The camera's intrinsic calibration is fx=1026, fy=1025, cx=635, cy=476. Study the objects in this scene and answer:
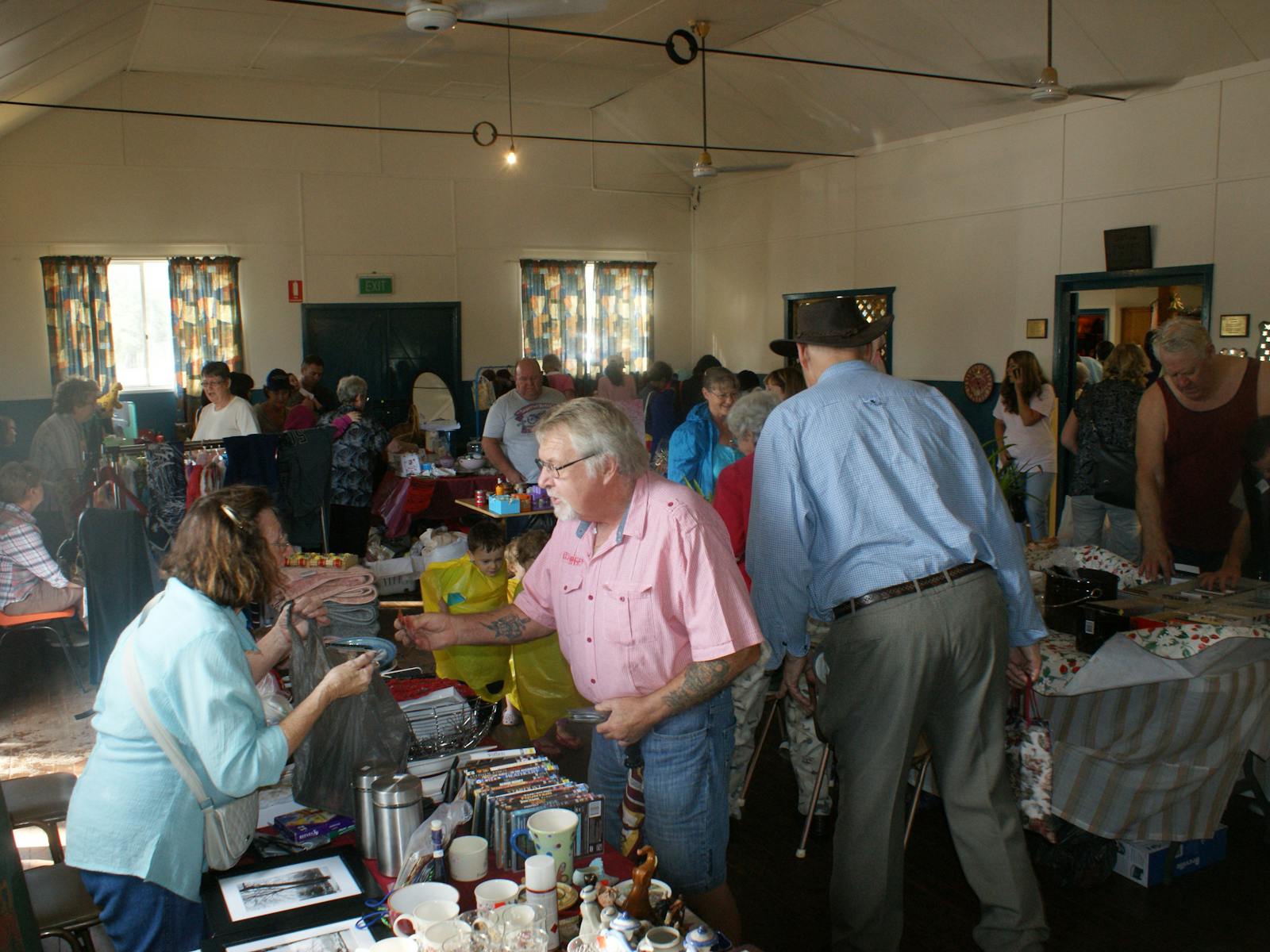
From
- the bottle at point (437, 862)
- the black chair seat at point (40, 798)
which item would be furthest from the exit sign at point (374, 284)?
the bottle at point (437, 862)

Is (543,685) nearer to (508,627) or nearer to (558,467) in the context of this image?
(508,627)

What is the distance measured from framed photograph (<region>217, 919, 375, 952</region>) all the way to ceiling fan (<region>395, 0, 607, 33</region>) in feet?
14.4

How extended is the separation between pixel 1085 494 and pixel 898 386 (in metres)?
3.57

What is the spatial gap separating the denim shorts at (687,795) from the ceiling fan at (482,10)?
12.9ft

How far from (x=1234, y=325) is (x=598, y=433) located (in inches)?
296

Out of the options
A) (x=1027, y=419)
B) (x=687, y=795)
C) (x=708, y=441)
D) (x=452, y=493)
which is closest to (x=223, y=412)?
(x=452, y=493)

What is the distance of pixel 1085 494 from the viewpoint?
5.82 m

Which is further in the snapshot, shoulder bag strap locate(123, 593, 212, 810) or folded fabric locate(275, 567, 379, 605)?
folded fabric locate(275, 567, 379, 605)

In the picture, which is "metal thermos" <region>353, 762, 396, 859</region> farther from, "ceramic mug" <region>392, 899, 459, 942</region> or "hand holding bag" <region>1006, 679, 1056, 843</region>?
"hand holding bag" <region>1006, 679, 1056, 843</region>

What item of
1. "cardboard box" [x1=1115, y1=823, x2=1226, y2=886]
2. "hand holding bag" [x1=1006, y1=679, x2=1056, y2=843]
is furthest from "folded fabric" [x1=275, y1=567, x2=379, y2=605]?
"cardboard box" [x1=1115, y1=823, x2=1226, y2=886]

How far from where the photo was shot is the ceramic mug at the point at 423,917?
1824 mm

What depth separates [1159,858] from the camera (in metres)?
3.54

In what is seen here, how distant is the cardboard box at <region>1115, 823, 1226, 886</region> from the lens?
3.53 meters

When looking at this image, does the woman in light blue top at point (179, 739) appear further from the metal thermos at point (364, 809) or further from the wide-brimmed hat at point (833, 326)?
the wide-brimmed hat at point (833, 326)
